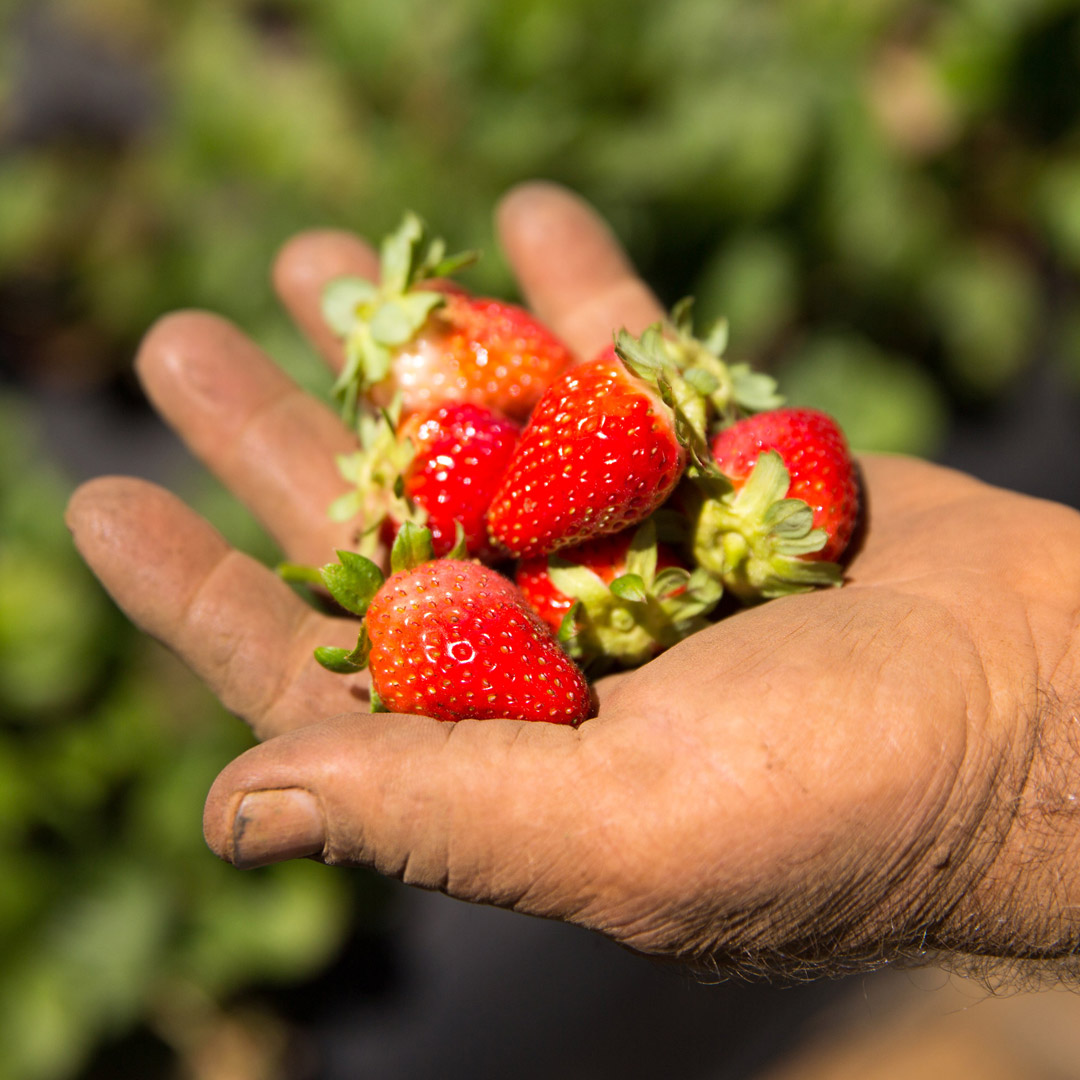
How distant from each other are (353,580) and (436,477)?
0.92 feet

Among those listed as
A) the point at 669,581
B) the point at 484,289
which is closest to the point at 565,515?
the point at 669,581

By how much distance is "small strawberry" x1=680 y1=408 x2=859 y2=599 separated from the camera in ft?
5.11

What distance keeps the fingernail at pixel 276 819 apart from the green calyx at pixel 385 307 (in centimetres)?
87

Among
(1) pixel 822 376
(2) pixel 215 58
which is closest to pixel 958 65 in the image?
(1) pixel 822 376

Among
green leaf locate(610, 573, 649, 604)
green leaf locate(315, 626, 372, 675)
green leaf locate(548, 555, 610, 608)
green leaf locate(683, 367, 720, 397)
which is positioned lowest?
green leaf locate(315, 626, 372, 675)

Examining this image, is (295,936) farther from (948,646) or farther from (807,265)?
(807,265)

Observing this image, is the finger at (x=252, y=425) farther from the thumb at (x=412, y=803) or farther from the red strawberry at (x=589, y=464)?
the thumb at (x=412, y=803)

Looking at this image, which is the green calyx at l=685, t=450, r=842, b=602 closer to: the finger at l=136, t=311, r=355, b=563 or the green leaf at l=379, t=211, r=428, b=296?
the green leaf at l=379, t=211, r=428, b=296

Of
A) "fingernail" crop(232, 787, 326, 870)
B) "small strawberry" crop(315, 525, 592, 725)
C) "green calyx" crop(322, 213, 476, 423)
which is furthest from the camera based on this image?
"green calyx" crop(322, 213, 476, 423)

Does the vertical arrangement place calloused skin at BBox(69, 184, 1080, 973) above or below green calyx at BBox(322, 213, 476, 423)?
below

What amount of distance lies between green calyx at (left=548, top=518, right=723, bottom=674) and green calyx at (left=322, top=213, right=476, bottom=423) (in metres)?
0.58

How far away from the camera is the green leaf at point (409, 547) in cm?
155

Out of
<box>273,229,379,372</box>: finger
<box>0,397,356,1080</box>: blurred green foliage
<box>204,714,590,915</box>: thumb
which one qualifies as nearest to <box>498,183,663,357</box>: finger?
<box>273,229,379,372</box>: finger

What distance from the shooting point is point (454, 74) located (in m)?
3.21
